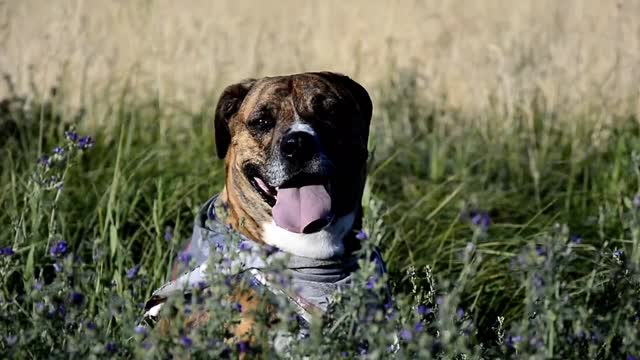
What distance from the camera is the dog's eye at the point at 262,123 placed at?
509cm

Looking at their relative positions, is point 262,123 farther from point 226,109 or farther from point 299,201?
point 299,201

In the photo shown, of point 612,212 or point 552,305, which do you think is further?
point 612,212

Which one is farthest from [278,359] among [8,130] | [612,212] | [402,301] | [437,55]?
[437,55]

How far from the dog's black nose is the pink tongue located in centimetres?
14

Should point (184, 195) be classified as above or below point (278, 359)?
below

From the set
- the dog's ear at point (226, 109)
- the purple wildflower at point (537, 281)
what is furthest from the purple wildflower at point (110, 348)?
the dog's ear at point (226, 109)

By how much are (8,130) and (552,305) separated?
15.4ft

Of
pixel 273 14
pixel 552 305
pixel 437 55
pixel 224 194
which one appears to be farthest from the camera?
pixel 273 14

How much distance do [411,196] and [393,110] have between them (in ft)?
5.20

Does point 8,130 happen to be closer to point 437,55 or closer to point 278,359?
point 437,55

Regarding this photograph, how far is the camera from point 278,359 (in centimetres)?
331

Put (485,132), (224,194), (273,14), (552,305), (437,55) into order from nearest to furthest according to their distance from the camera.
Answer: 1. (552,305)
2. (224,194)
3. (485,132)
4. (437,55)
5. (273,14)

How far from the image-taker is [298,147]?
484 cm

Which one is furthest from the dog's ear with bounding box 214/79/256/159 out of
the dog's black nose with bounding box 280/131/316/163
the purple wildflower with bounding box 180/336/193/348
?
the purple wildflower with bounding box 180/336/193/348
